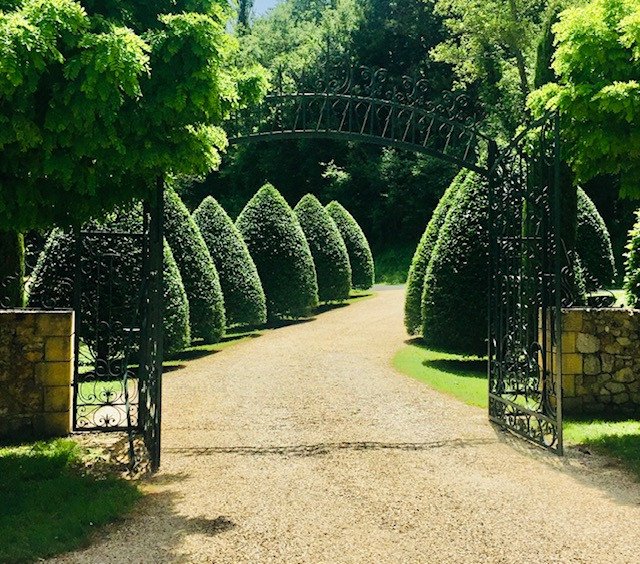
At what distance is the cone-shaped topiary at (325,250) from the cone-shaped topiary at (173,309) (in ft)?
29.4

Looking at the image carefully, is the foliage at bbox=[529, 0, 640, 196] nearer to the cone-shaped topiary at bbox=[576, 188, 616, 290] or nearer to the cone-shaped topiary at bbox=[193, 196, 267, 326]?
the cone-shaped topiary at bbox=[193, 196, 267, 326]

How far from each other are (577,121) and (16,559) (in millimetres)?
5815

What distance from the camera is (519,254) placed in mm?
8953

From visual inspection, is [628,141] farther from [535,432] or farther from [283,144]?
[283,144]

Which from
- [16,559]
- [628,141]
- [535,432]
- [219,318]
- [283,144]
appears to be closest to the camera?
[16,559]

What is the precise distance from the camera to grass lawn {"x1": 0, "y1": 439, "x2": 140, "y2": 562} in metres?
4.93

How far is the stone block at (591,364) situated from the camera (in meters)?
8.91

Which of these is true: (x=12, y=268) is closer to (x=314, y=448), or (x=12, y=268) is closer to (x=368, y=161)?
(x=314, y=448)

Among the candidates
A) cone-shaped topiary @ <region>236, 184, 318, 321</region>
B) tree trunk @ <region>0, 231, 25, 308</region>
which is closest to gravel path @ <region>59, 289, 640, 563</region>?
tree trunk @ <region>0, 231, 25, 308</region>

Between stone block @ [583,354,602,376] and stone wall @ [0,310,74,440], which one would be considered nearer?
stone wall @ [0,310,74,440]

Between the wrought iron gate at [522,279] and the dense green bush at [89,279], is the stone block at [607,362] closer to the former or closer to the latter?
the wrought iron gate at [522,279]

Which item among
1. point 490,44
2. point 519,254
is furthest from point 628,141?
point 490,44

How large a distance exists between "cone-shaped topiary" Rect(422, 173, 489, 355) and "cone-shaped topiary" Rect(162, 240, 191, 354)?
150 inches

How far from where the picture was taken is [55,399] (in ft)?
26.2
